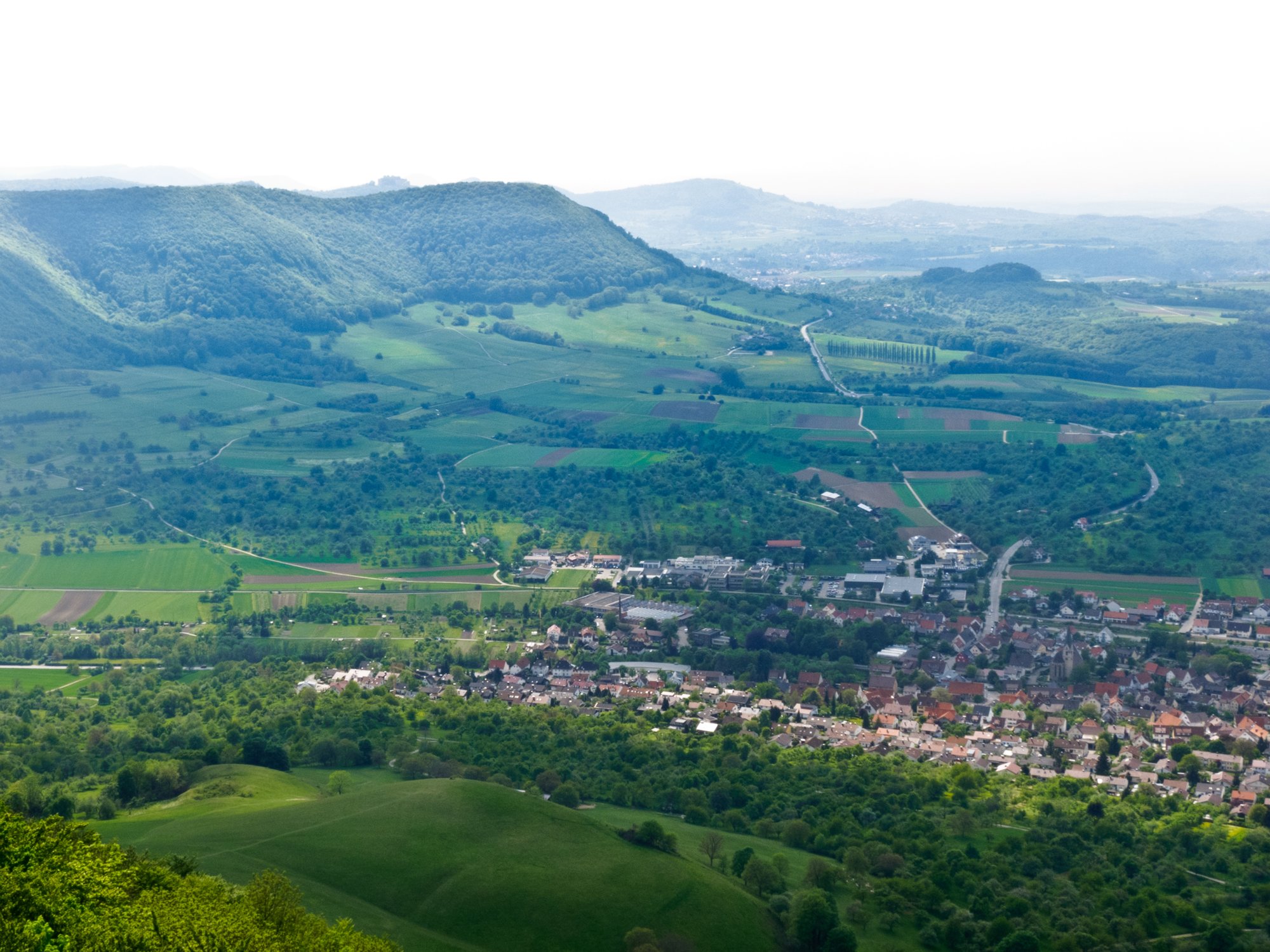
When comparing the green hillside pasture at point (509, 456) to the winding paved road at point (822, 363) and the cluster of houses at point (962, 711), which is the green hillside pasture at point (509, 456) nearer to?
the winding paved road at point (822, 363)

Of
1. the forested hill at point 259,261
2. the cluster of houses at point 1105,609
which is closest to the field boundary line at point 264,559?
the cluster of houses at point 1105,609

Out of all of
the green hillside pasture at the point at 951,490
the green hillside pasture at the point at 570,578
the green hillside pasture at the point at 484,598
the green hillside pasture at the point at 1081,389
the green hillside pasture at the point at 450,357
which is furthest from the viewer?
the green hillside pasture at the point at 450,357

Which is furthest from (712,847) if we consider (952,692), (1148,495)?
(1148,495)

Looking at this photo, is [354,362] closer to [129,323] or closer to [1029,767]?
[129,323]

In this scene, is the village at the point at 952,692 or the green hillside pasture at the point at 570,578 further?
the green hillside pasture at the point at 570,578

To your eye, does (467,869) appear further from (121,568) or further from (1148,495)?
(1148,495)

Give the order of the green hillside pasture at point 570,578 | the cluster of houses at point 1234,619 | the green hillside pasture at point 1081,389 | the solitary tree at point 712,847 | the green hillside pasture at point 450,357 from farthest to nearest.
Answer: the green hillside pasture at point 450,357, the green hillside pasture at point 1081,389, the green hillside pasture at point 570,578, the cluster of houses at point 1234,619, the solitary tree at point 712,847

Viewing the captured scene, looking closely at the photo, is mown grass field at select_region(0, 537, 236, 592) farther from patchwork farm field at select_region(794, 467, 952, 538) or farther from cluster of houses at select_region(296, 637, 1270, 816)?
patchwork farm field at select_region(794, 467, 952, 538)

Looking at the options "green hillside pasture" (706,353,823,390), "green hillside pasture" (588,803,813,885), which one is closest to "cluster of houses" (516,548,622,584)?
"green hillside pasture" (588,803,813,885)
